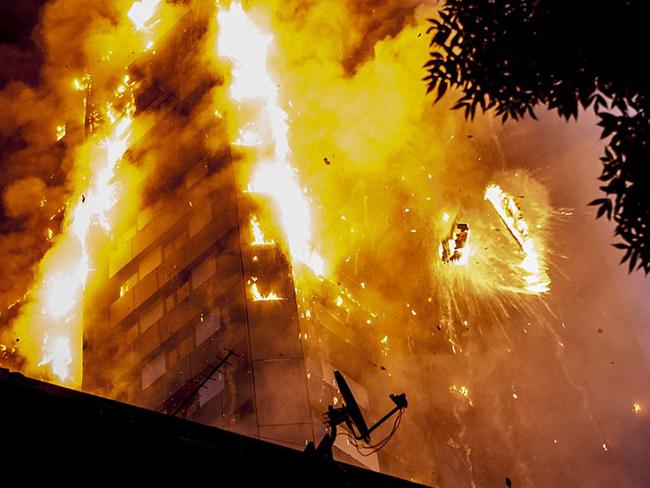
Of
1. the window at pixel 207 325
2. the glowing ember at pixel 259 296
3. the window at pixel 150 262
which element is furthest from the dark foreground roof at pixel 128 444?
the window at pixel 150 262

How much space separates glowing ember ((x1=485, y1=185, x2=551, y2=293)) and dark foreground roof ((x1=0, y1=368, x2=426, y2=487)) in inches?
1086

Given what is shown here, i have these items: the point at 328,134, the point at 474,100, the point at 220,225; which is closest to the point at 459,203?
the point at 328,134

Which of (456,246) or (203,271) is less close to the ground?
(456,246)

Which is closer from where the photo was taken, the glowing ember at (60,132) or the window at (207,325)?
the window at (207,325)

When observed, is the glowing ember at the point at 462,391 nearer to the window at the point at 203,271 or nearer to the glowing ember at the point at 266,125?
the glowing ember at the point at 266,125

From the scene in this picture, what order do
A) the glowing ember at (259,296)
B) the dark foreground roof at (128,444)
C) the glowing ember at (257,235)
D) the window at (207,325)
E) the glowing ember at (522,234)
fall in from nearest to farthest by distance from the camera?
the dark foreground roof at (128,444), the window at (207,325), the glowing ember at (259,296), the glowing ember at (257,235), the glowing ember at (522,234)

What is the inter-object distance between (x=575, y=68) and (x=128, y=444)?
544 cm

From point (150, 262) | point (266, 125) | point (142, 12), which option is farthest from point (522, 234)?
point (142, 12)

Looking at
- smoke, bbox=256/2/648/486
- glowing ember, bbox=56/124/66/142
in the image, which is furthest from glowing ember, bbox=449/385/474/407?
glowing ember, bbox=56/124/66/142

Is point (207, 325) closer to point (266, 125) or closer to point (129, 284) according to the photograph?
point (129, 284)

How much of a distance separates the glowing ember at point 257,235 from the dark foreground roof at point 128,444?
24.5m

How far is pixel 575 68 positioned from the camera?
264 inches

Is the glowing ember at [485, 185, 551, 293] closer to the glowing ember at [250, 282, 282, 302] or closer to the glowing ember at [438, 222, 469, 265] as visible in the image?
the glowing ember at [438, 222, 469, 265]

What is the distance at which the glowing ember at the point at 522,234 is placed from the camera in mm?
32719
